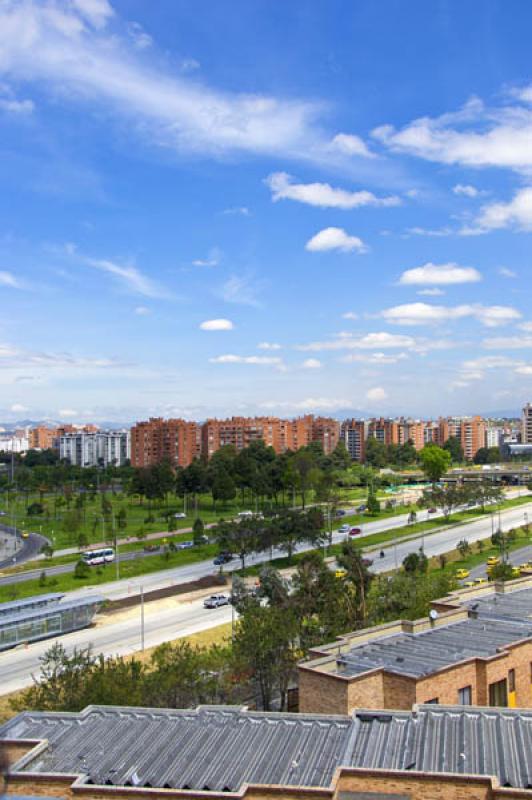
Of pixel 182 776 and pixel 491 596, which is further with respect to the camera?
pixel 491 596

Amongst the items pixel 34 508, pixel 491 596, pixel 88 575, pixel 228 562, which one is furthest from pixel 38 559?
pixel 491 596

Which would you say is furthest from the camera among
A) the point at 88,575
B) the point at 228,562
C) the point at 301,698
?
the point at 228,562

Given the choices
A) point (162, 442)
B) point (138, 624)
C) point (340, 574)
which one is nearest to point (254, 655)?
point (138, 624)

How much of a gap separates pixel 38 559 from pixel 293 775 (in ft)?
189

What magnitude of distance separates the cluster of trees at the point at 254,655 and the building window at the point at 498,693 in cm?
814

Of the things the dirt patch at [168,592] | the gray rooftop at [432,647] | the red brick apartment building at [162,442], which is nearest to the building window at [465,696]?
the gray rooftop at [432,647]

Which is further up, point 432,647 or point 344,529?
point 432,647

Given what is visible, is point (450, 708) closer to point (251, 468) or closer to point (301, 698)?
point (301, 698)

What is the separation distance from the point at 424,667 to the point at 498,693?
2417 mm

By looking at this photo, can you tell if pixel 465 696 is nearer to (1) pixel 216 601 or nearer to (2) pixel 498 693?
(2) pixel 498 693

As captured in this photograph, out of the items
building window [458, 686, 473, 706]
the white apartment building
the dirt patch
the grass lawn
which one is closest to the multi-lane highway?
the dirt patch

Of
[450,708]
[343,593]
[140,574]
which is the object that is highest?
[450,708]

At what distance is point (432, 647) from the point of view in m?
20.0

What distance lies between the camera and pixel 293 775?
12.4 metres
